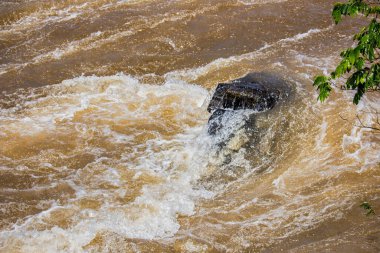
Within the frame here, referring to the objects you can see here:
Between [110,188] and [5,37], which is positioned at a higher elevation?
[5,37]

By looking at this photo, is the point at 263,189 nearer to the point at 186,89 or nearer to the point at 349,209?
the point at 349,209

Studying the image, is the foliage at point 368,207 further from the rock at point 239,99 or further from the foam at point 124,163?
the rock at point 239,99

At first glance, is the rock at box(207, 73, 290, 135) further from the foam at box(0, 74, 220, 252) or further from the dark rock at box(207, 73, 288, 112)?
the foam at box(0, 74, 220, 252)

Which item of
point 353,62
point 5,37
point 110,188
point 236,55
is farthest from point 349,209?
point 5,37

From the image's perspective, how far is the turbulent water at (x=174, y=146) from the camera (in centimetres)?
580

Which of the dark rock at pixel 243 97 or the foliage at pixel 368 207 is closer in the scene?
the foliage at pixel 368 207

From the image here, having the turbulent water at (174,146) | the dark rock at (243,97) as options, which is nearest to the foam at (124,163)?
the turbulent water at (174,146)

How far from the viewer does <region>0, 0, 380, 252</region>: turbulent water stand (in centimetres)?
580

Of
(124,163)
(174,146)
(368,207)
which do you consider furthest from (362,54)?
(124,163)

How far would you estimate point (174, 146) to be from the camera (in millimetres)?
7559

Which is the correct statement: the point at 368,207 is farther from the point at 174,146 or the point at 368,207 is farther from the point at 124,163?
the point at 124,163

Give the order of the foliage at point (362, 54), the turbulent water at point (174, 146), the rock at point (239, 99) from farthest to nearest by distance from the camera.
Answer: the rock at point (239, 99) < the turbulent water at point (174, 146) < the foliage at point (362, 54)

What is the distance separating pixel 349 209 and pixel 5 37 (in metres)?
9.74

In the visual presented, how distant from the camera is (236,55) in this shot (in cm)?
1052
